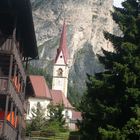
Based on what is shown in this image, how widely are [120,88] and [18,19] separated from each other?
6.89m

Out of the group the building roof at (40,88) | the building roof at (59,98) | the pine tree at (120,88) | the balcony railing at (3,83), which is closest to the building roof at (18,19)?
the balcony railing at (3,83)

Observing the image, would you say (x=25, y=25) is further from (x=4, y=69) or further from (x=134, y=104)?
(x=134, y=104)

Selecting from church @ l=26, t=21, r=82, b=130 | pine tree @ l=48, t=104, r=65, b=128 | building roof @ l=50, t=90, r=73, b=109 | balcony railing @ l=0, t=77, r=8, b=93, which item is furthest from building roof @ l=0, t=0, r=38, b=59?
building roof @ l=50, t=90, r=73, b=109

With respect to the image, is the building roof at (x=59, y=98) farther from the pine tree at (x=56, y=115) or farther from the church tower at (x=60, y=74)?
the church tower at (x=60, y=74)

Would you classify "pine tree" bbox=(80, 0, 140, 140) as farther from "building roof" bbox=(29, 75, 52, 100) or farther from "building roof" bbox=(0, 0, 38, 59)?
"building roof" bbox=(29, 75, 52, 100)

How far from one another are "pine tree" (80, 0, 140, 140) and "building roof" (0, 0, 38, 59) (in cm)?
483

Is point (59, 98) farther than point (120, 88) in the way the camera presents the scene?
Yes

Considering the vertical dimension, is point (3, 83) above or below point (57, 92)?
below

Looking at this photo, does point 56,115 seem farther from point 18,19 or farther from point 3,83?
point 3,83

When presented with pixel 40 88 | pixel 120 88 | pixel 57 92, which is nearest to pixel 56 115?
pixel 40 88

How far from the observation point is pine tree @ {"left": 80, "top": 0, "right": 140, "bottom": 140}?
1027 inches

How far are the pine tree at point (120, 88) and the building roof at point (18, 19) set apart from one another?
4.83 m

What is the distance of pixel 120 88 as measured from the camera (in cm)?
2795

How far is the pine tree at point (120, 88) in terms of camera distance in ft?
85.6
